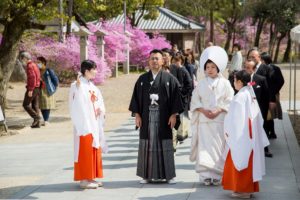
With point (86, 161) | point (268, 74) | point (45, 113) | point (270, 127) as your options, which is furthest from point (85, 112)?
point (45, 113)

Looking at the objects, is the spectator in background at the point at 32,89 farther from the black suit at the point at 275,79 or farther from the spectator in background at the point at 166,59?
the black suit at the point at 275,79

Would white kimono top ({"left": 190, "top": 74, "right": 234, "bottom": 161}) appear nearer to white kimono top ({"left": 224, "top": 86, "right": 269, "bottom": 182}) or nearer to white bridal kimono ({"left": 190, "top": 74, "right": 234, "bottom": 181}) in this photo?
white bridal kimono ({"left": 190, "top": 74, "right": 234, "bottom": 181})

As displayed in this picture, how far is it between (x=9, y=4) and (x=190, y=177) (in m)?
8.58

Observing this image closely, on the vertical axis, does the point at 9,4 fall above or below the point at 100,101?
above

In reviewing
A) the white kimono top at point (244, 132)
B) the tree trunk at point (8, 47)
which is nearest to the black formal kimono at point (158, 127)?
the white kimono top at point (244, 132)

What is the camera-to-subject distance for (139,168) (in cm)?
896

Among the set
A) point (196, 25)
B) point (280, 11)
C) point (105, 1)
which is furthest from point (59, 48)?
point (280, 11)

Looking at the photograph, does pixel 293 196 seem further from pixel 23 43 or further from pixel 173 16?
pixel 173 16

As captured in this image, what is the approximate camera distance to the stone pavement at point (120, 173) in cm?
829

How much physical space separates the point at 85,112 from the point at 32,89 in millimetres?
7245

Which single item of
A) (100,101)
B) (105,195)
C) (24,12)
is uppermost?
(24,12)

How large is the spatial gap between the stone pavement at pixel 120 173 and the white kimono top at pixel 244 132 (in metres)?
0.46

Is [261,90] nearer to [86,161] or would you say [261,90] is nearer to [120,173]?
[120,173]

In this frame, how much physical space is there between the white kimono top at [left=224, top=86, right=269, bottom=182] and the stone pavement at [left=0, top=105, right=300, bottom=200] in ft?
1.50
